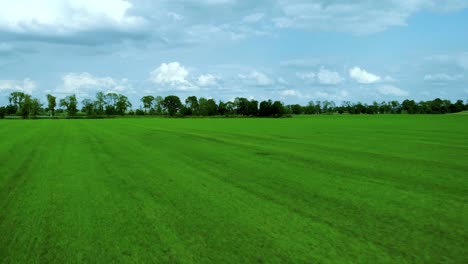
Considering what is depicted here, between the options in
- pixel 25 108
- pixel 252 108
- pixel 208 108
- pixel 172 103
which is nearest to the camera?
pixel 25 108

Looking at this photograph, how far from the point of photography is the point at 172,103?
180 meters

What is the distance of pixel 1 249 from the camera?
5246 mm

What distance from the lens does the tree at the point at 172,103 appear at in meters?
180

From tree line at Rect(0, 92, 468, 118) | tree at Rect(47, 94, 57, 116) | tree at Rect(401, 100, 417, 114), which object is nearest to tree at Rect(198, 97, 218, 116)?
tree line at Rect(0, 92, 468, 118)

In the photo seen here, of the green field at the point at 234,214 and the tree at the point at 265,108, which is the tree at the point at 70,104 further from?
the green field at the point at 234,214

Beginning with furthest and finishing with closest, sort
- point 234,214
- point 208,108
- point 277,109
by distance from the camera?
point 208,108, point 277,109, point 234,214

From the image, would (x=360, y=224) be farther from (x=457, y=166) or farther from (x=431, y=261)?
(x=457, y=166)

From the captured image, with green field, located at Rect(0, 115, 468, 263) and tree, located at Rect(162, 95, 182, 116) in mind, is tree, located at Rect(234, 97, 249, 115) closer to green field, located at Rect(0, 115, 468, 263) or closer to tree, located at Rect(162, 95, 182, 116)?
tree, located at Rect(162, 95, 182, 116)

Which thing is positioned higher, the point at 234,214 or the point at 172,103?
the point at 172,103

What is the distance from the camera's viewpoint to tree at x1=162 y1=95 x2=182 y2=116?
180 metres

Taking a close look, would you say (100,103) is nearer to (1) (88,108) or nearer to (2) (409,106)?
(1) (88,108)

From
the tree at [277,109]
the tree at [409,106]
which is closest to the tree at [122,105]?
the tree at [277,109]

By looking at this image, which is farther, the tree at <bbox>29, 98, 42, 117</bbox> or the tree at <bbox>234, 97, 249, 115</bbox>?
the tree at <bbox>234, 97, 249, 115</bbox>

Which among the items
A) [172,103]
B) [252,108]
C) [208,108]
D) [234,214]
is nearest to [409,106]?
[252,108]
